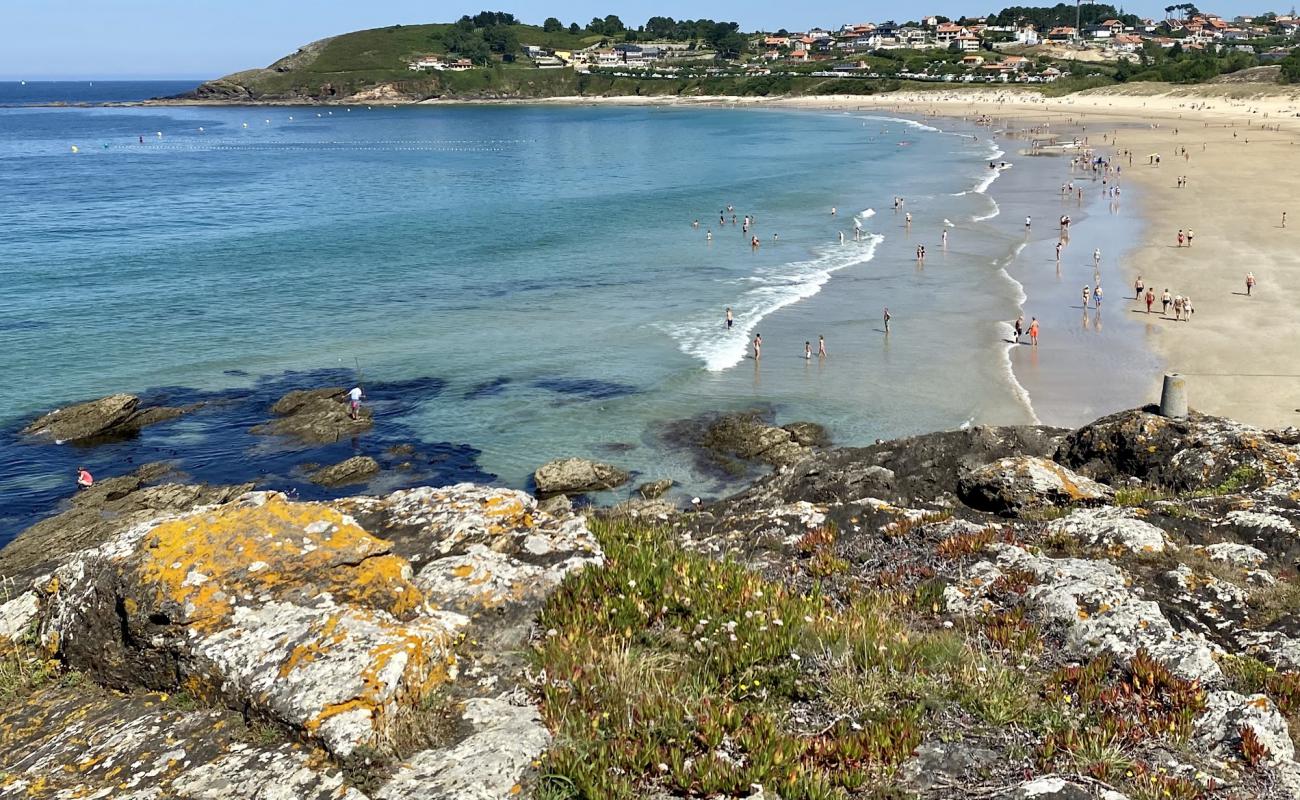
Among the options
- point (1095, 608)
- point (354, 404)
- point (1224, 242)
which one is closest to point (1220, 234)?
point (1224, 242)

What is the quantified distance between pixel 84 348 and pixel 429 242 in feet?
81.8

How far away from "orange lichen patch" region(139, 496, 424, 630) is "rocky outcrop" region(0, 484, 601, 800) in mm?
14

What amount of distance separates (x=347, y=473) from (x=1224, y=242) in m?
45.9

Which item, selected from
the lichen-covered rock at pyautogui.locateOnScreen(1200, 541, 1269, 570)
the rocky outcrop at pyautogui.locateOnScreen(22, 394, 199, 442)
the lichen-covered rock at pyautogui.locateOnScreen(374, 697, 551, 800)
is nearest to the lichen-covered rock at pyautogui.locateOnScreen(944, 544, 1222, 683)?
the lichen-covered rock at pyautogui.locateOnScreen(1200, 541, 1269, 570)

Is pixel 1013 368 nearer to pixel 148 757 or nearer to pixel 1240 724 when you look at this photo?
pixel 1240 724

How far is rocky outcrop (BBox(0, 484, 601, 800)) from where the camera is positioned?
5.13m

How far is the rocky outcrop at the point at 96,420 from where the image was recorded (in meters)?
28.0

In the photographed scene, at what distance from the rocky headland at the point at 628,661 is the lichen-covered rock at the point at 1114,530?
5 cm

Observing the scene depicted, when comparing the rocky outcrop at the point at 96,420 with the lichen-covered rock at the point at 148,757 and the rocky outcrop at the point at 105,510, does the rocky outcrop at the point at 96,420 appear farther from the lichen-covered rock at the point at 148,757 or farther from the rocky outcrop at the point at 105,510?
the lichen-covered rock at the point at 148,757

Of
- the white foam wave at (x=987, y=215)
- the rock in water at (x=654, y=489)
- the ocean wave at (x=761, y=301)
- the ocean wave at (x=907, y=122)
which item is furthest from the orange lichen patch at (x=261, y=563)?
the ocean wave at (x=907, y=122)

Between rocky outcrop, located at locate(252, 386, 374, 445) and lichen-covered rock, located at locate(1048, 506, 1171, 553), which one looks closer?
lichen-covered rock, located at locate(1048, 506, 1171, 553)

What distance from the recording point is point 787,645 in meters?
6.37

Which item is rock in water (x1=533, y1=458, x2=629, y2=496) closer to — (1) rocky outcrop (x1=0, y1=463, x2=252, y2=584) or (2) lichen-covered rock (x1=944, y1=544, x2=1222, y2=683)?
(1) rocky outcrop (x1=0, y1=463, x2=252, y2=584)

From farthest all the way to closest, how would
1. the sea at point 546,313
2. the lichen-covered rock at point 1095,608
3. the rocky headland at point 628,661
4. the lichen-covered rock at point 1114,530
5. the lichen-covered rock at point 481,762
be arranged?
1. the sea at point 546,313
2. the lichen-covered rock at point 1114,530
3. the lichen-covered rock at point 1095,608
4. the rocky headland at point 628,661
5. the lichen-covered rock at point 481,762
